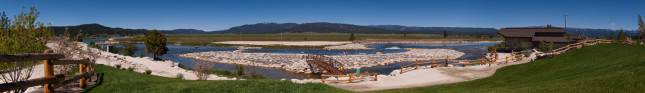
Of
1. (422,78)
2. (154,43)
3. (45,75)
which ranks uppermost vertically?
(154,43)

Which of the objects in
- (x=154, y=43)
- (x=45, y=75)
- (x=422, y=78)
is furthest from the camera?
(x=154, y=43)

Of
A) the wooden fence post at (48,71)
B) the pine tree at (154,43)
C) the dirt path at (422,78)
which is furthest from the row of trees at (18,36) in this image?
the pine tree at (154,43)

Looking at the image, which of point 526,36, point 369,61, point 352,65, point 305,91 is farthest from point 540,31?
point 305,91

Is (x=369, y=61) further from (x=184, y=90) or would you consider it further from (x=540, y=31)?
(x=184, y=90)

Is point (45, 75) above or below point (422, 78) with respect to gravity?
above

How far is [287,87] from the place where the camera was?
10.8 m

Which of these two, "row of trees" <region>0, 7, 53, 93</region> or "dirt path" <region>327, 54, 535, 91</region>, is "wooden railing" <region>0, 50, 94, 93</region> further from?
"dirt path" <region>327, 54, 535, 91</region>

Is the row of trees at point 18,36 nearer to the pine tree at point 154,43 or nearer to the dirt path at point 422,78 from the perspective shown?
the dirt path at point 422,78

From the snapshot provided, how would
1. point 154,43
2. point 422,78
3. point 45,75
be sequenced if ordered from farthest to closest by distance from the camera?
point 154,43, point 422,78, point 45,75

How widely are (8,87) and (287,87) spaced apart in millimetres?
6541

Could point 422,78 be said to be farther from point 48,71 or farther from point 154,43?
point 154,43

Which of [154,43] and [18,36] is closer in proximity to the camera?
[18,36]

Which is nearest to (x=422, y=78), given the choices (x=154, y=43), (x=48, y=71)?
(x=48, y=71)

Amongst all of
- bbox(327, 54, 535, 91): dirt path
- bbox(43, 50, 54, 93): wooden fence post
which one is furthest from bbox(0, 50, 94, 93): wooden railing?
bbox(327, 54, 535, 91): dirt path
